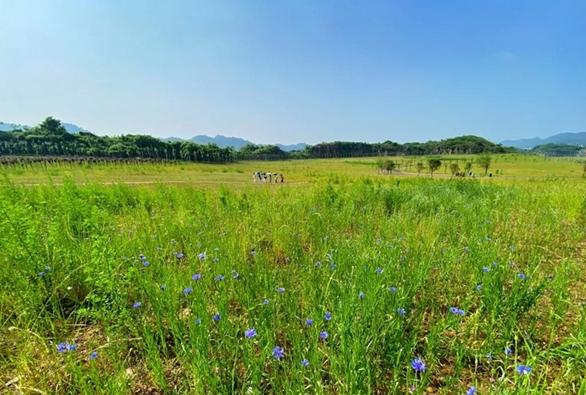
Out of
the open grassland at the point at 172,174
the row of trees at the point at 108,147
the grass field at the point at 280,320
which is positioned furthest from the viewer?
the row of trees at the point at 108,147

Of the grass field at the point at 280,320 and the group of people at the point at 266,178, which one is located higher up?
the grass field at the point at 280,320

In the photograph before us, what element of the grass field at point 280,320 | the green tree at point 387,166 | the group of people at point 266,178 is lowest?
the green tree at point 387,166

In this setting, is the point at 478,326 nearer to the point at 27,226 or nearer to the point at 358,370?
the point at 358,370

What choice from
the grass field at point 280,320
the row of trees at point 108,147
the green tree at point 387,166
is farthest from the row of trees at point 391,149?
the grass field at point 280,320

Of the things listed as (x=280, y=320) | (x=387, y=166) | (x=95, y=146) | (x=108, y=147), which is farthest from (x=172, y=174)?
(x=95, y=146)

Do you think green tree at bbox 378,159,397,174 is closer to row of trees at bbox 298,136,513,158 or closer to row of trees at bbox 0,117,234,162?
row of trees at bbox 0,117,234,162

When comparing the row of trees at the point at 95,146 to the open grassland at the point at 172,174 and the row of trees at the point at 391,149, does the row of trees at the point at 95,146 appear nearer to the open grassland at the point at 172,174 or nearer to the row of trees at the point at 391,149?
the open grassland at the point at 172,174

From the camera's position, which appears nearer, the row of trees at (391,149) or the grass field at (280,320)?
the grass field at (280,320)

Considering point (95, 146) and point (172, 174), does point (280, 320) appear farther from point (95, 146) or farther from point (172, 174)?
point (95, 146)

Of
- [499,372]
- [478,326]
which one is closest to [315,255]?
[478,326]

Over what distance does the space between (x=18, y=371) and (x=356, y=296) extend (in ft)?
6.80

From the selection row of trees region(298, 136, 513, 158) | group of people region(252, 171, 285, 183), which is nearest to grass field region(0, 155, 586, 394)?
group of people region(252, 171, 285, 183)

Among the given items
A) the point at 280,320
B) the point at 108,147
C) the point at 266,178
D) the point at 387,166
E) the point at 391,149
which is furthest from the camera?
the point at 391,149

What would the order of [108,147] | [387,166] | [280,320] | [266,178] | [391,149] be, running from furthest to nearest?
[391,149], [108,147], [387,166], [266,178], [280,320]
